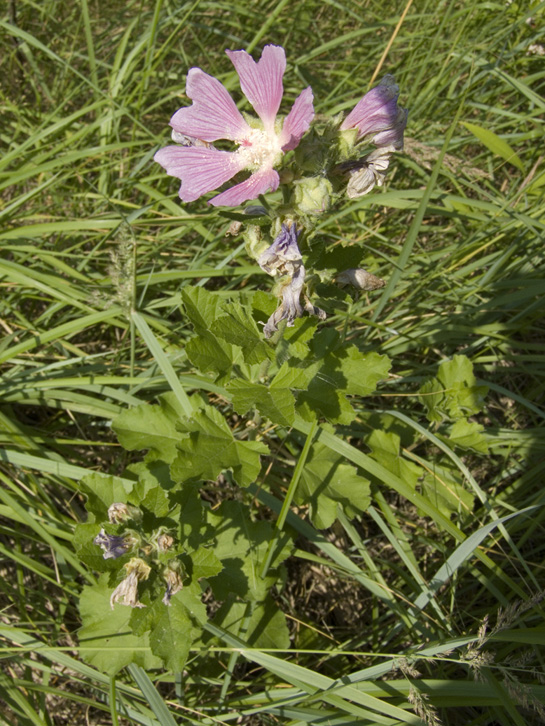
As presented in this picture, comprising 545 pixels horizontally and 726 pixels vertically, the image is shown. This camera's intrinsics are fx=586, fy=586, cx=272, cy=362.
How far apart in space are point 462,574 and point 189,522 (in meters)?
1.45

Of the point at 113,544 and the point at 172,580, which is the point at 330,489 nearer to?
the point at 172,580

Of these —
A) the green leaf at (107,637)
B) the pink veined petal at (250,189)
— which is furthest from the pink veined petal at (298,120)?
the green leaf at (107,637)

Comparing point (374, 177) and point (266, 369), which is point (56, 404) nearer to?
point (266, 369)

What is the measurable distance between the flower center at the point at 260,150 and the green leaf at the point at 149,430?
121cm

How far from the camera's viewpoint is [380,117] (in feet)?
6.72

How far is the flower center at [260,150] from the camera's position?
213 cm

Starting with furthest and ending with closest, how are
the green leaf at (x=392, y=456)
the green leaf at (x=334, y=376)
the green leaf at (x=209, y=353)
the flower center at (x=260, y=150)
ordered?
the green leaf at (x=392, y=456) < the green leaf at (x=334, y=376) < the green leaf at (x=209, y=353) < the flower center at (x=260, y=150)

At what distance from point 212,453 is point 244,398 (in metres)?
0.31

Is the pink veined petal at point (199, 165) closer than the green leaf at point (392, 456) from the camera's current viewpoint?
Yes

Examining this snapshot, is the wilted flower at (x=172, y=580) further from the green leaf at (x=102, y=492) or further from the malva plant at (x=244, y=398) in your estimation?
the green leaf at (x=102, y=492)

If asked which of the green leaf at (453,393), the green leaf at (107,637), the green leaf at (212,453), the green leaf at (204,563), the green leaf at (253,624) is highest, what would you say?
the green leaf at (212,453)

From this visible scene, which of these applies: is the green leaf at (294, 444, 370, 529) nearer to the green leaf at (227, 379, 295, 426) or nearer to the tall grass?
the tall grass

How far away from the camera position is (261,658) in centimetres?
240

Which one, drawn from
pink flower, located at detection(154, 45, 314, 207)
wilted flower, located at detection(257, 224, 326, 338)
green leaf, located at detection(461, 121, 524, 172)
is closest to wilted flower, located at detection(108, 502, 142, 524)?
wilted flower, located at detection(257, 224, 326, 338)
